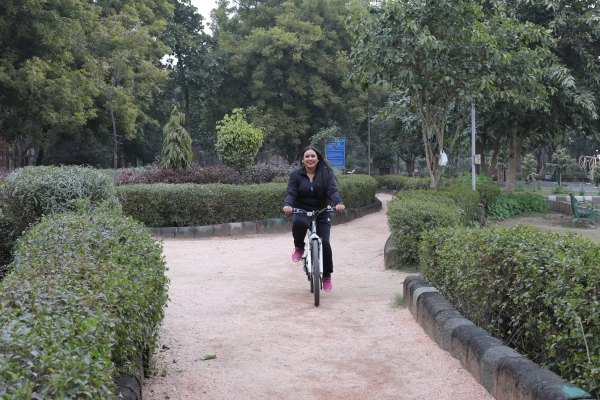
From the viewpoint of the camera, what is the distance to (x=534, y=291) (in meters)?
4.04

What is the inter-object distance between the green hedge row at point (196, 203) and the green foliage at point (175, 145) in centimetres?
339

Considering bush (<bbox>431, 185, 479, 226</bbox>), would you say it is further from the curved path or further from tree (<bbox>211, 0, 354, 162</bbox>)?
tree (<bbox>211, 0, 354, 162</bbox>)

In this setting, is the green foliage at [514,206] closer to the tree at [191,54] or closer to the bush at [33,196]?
the bush at [33,196]

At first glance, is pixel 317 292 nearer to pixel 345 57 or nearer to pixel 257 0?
pixel 345 57

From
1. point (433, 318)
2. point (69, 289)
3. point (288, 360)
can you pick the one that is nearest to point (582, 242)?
point (433, 318)

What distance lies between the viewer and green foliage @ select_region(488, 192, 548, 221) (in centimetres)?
1774

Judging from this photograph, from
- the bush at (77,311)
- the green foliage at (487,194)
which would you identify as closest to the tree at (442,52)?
the green foliage at (487,194)

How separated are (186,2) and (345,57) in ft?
34.2

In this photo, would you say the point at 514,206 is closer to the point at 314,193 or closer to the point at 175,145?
the point at 175,145

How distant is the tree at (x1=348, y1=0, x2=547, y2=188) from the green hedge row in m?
3.41

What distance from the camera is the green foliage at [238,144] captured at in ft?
58.4

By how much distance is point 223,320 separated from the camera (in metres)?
6.18

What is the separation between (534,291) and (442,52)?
9848mm

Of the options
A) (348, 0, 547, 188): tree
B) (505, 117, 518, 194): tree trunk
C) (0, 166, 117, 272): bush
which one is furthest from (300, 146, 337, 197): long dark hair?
(505, 117, 518, 194): tree trunk
